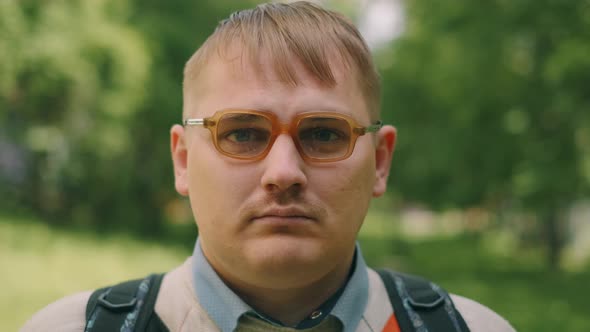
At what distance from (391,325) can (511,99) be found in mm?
10497

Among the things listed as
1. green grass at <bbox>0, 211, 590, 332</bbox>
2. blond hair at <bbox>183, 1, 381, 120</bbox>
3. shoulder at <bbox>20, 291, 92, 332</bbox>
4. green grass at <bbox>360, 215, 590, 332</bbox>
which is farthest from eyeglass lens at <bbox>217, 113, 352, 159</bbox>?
green grass at <bbox>360, 215, 590, 332</bbox>

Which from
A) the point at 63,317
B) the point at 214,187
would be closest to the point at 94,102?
the point at 63,317

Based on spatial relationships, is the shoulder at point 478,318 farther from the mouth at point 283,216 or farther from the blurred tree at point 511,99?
the blurred tree at point 511,99

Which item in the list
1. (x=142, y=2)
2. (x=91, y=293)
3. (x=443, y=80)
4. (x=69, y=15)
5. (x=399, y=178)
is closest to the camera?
(x=91, y=293)

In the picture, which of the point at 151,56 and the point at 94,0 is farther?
the point at 151,56

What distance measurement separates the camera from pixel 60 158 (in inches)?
605

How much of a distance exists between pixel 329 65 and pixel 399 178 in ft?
64.6

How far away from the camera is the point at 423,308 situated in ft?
6.95

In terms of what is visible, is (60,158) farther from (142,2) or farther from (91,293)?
(91,293)

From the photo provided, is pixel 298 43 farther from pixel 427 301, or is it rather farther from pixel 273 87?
pixel 427 301

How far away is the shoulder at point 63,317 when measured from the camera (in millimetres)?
2018

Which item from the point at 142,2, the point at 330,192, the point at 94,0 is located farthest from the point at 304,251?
the point at 142,2

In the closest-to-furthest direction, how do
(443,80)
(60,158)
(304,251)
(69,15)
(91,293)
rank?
(304,251), (91,293), (443,80), (69,15), (60,158)

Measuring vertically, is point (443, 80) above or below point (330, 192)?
below
